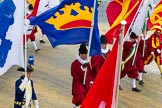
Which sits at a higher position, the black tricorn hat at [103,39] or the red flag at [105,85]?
the black tricorn hat at [103,39]

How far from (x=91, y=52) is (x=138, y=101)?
110 inches

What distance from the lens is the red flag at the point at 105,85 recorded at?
4.85 m

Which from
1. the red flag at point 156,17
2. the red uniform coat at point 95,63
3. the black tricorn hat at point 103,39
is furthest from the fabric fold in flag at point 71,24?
the red flag at point 156,17

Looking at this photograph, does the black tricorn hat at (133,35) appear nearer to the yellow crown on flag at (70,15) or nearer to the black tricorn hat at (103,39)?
the black tricorn hat at (103,39)

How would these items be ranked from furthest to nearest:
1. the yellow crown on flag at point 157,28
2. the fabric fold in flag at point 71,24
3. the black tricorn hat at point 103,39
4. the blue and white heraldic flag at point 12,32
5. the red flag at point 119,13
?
the yellow crown on flag at point 157,28 < the black tricorn hat at point 103,39 < the red flag at point 119,13 < the fabric fold in flag at point 71,24 < the blue and white heraldic flag at point 12,32

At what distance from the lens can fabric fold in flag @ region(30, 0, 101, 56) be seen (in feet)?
23.3

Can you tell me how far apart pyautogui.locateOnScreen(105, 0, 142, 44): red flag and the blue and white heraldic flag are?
Answer: 1.93 meters

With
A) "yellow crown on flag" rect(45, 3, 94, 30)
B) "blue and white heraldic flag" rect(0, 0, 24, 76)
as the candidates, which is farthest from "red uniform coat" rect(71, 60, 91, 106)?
"blue and white heraldic flag" rect(0, 0, 24, 76)

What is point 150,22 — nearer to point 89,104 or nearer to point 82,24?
point 82,24

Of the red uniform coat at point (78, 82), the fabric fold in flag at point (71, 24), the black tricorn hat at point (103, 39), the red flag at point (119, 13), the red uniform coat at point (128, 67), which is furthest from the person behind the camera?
the red uniform coat at point (128, 67)

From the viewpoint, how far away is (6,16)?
6.50 m

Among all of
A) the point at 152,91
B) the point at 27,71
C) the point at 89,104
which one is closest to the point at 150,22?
the point at 152,91

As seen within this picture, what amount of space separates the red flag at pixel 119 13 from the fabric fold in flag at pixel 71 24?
56 cm

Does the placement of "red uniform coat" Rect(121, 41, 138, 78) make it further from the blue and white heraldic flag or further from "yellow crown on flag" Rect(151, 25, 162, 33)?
the blue and white heraldic flag
